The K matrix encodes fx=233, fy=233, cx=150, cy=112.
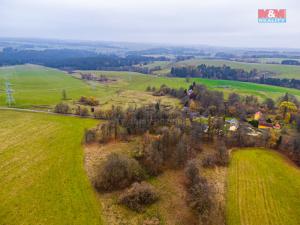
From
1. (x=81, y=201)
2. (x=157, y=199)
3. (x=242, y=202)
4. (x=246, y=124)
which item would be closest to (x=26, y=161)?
(x=81, y=201)

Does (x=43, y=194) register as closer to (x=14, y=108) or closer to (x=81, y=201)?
(x=81, y=201)

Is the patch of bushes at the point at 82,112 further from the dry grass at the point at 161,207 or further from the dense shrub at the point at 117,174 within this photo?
the dense shrub at the point at 117,174

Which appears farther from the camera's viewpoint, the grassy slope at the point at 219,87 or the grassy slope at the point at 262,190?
the grassy slope at the point at 219,87

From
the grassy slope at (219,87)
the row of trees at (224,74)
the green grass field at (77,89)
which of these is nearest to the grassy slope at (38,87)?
the green grass field at (77,89)

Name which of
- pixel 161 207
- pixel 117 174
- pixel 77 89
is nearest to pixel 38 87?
pixel 77 89

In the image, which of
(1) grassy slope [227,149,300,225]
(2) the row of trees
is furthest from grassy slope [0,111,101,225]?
(2) the row of trees

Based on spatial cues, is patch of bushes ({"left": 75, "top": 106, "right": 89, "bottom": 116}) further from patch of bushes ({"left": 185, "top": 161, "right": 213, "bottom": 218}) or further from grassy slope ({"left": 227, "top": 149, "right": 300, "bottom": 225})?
grassy slope ({"left": 227, "top": 149, "right": 300, "bottom": 225})

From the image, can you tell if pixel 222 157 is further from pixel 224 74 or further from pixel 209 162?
pixel 224 74
